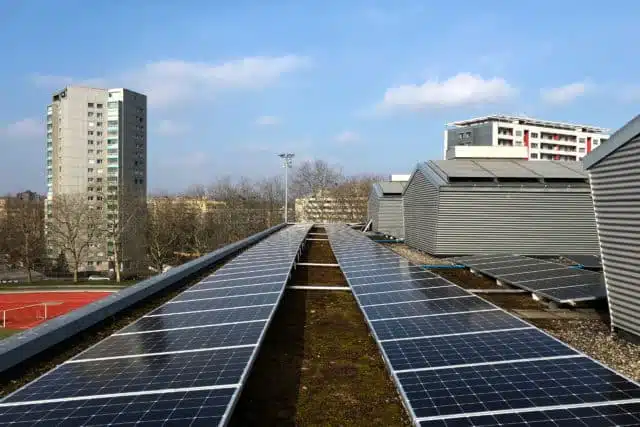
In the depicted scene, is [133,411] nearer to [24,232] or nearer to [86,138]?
[24,232]

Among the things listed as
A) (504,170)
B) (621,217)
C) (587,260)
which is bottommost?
(587,260)

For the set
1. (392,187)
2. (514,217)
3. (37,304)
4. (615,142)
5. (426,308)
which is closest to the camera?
(426,308)

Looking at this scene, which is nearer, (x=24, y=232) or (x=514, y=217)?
(x=514, y=217)

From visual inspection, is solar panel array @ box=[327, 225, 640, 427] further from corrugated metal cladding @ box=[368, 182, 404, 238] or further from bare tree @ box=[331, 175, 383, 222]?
bare tree @ box=[331, 175, 383, 222]

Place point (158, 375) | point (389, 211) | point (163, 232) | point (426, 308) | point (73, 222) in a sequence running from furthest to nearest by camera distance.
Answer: point (163, 232)
point (73, 222)
point (389, 211)
point (426, 308)
point (158, 375)

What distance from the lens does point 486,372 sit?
237 inches

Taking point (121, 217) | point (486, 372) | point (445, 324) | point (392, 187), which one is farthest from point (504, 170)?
point (121, 217)

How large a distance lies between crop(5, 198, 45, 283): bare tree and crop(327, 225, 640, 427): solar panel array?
200 feet

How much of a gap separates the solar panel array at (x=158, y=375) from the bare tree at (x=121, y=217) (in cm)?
4962

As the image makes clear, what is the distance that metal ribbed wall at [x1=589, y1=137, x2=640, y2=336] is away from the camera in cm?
957

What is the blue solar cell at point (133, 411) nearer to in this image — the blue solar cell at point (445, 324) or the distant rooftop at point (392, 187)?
the blue solar cell at point (445, 324)

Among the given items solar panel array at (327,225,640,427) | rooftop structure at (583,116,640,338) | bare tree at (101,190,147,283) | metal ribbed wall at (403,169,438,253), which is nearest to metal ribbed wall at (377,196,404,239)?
metal ribbed wall at (403,169,438,253)

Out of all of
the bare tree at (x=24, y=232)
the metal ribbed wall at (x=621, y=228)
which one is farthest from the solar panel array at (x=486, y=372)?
the bare tree at (x=24, y=232)

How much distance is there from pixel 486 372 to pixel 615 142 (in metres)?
7.12
